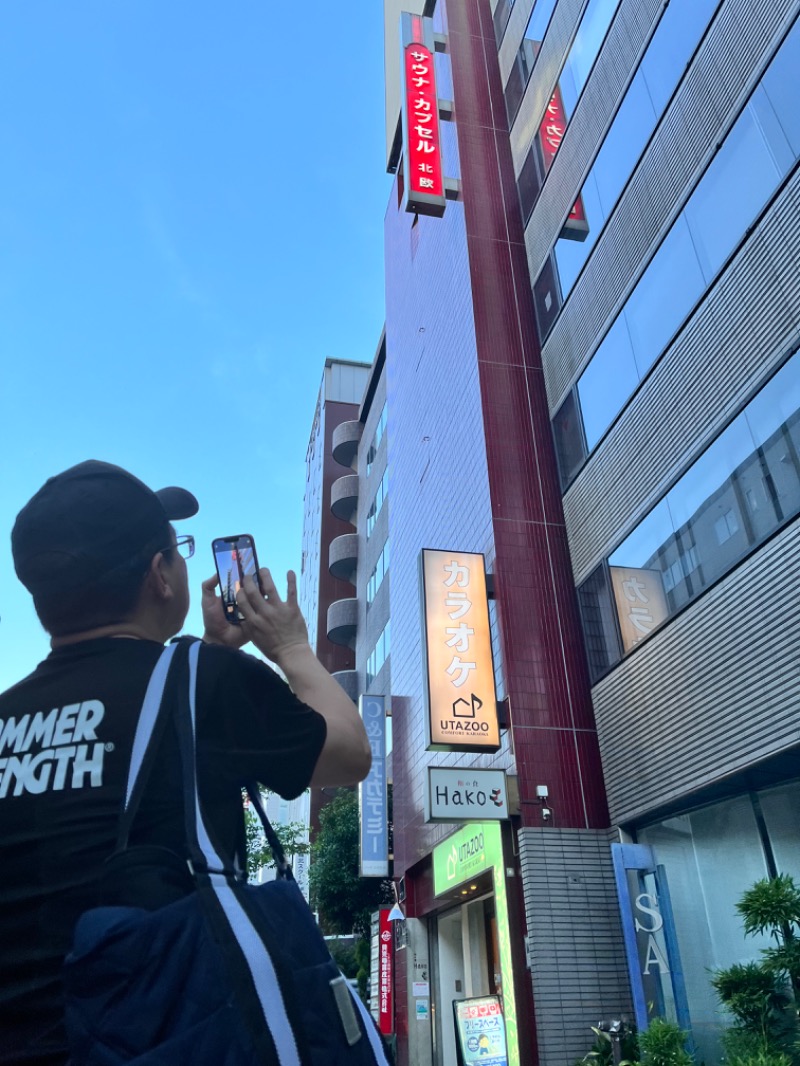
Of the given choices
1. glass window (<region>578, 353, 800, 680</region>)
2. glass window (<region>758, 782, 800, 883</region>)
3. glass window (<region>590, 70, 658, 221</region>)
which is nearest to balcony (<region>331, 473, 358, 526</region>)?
glass window (<region>590, 70, 658, 221</region>)

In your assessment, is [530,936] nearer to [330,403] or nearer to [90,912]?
[90,912]

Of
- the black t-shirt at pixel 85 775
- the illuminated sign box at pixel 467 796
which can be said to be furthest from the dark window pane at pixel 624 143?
the black t-shirt at pixel 85 775

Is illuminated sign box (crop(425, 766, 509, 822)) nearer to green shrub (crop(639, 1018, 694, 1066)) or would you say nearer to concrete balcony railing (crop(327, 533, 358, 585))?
green shrub (crop(639, 1018, 694, 1066))

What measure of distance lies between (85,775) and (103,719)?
8 cm

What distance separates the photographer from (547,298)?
581 inches

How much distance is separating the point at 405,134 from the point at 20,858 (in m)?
17.7

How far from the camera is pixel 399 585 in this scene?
19953mm

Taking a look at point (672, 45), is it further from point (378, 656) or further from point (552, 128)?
point (378, 656)

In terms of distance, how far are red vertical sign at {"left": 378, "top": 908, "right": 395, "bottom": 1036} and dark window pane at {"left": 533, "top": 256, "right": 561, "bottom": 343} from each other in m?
12.2

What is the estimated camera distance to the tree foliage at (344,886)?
22.6 meters

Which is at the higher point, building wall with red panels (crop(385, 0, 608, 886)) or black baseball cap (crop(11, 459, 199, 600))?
building wall with red panels (crop(385, 0, 608, 886))

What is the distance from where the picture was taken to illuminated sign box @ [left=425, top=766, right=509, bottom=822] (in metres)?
11.0

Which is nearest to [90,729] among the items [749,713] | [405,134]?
[749,713]

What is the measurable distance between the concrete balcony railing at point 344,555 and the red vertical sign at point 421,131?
18.1 m
